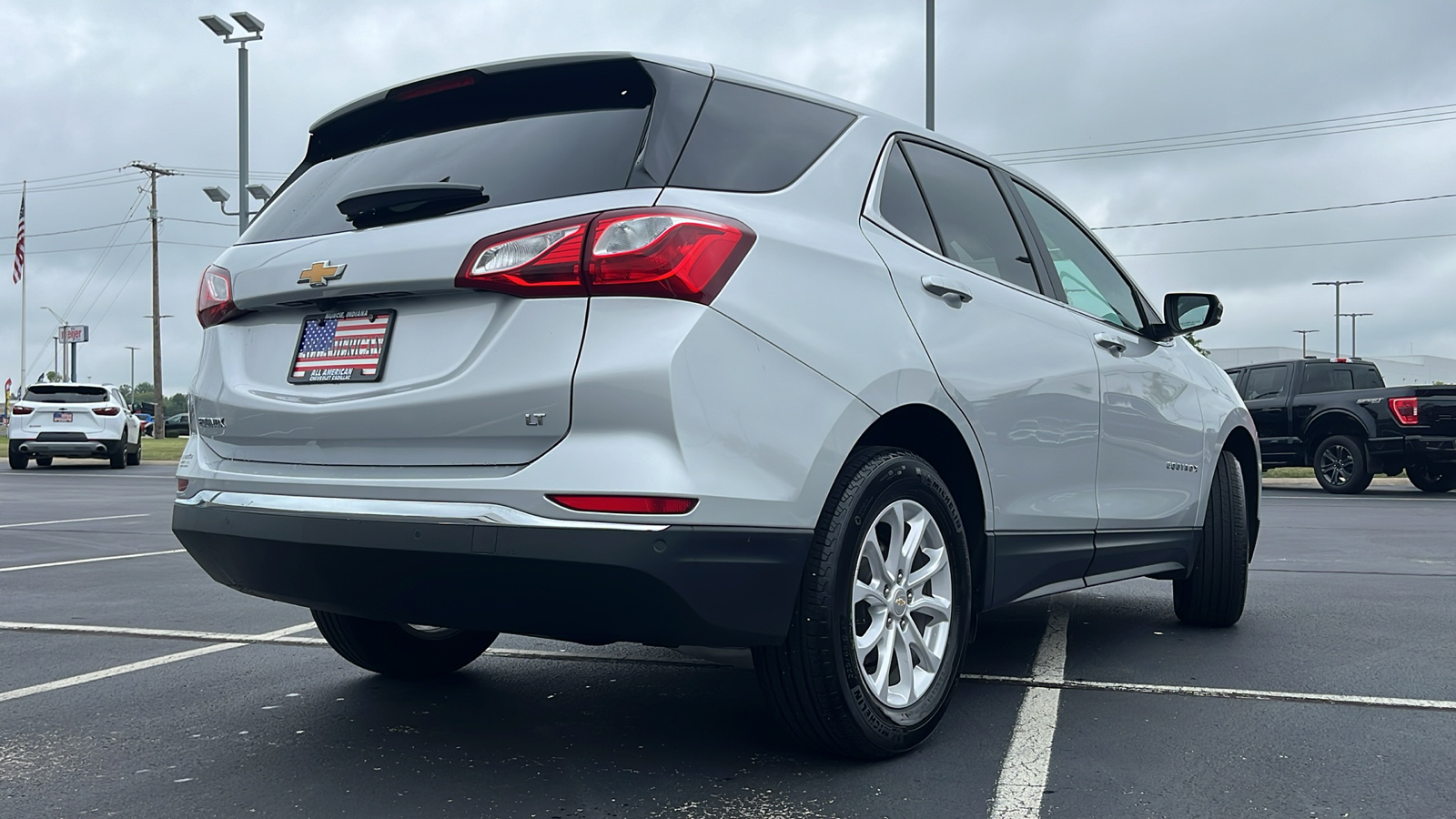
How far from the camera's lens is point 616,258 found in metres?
2.90

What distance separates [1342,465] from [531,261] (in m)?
16.7

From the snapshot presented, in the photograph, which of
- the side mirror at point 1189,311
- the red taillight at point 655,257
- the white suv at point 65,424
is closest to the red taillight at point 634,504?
the red taillight at point 655,257

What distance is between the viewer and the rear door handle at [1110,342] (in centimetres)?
470

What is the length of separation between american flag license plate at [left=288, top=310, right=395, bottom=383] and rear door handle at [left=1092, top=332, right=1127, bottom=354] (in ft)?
8.71

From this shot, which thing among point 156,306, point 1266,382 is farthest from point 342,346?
point 156,306

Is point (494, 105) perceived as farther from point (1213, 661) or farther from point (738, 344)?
point (1213, 661)

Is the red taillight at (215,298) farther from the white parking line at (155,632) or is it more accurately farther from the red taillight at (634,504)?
the white parking line at (155,632)

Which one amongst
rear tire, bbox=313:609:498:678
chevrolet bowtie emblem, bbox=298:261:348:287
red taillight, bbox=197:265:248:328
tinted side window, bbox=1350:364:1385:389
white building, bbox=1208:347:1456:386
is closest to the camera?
chevrolet bowtie emblem, bbox=298:261:348:287

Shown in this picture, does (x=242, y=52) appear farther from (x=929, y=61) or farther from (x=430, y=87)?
(x=430, y=87)

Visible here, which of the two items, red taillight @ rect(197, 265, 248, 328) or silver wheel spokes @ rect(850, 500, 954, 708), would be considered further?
red taillight @ rect(197, 265, 248, 328)

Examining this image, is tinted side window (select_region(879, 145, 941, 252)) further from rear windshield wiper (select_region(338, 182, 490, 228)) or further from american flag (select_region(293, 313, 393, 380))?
american flag (select_region(293, 313, 393, 380))

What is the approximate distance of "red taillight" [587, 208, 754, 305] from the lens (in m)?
2.89

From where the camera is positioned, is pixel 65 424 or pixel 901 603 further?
pixel 65 424

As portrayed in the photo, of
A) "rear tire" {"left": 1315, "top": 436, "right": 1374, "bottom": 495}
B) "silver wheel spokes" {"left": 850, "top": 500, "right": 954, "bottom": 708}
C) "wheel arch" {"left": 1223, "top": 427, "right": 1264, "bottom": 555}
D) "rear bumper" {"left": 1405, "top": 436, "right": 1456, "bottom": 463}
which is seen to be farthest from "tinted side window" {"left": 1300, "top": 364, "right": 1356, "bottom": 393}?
"silver wheel spokes" {"left": 850, "top": 500, "right": 954, "bottom": 708}
